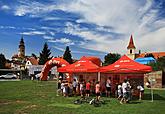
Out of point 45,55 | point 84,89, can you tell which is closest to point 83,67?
point 84,89

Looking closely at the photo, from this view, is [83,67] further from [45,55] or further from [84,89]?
[45,55]

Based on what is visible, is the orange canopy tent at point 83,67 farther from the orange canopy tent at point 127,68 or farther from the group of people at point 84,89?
the group of people at point 84,89

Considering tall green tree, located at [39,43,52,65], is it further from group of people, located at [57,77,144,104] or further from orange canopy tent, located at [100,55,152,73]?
orange canopy tent, located at [100,55,152,73]

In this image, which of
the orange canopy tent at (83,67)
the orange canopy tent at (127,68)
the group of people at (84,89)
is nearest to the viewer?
the group of people at (84,89)

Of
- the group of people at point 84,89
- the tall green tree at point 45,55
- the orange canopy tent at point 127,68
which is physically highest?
the tall green tree at point 45,55

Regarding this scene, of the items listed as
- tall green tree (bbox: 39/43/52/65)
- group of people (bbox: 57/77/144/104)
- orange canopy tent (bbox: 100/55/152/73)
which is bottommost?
group of people (bbox: 57/77/144/104)

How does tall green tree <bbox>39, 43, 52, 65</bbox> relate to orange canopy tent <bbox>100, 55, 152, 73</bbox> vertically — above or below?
above

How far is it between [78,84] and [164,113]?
38.8ft

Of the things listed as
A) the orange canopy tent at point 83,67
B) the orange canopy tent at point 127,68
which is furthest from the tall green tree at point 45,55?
the orange canopy tent at point 127,68

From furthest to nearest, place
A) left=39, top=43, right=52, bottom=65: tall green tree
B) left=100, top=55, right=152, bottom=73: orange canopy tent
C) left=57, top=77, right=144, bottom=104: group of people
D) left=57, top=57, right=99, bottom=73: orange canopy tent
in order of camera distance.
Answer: left=39, top=43, right=52, bottom=65: tall green tree → left=57, top=57, right=99, bottom=73: orange canopy tent → left=100, top=55, right=152, bottom=73: orange canopy tent → left=57, top=77, right=144, bottom=104: group of people

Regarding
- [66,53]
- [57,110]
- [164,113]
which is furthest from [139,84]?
[66,53]

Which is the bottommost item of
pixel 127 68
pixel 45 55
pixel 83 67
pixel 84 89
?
pixel 84 89

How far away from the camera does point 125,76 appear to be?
2566 cm

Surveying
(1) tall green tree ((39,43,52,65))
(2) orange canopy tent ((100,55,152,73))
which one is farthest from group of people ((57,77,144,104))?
(1) tall green tree ((39,43,52,65))
